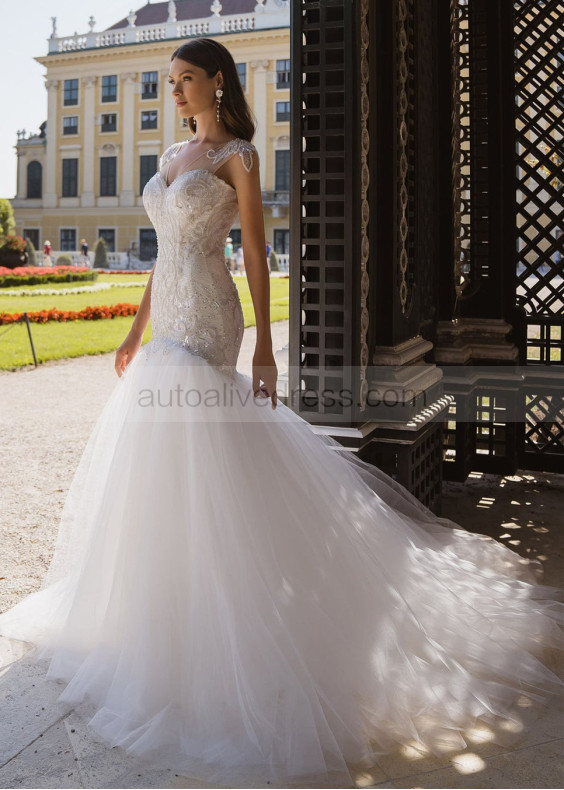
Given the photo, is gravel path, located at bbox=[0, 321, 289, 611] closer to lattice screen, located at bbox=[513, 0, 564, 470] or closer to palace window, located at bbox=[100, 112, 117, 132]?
lattice screen, located at bbox=[513, 0, 564, 470]

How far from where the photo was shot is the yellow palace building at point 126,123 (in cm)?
4372

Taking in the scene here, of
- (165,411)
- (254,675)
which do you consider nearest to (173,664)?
(254,675)

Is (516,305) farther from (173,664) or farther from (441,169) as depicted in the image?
(173,664)

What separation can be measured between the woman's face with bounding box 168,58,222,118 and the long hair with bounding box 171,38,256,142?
0.02 metres

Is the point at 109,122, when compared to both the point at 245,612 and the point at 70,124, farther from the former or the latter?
the point at 245,612

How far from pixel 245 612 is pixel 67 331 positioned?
39.8 feet

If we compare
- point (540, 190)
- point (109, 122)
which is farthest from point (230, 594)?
point (109, 122)

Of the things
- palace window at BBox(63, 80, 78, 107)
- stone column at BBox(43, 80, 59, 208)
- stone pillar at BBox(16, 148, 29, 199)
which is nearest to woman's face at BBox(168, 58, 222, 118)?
stone column at BBox(43, 80, 59, 208)

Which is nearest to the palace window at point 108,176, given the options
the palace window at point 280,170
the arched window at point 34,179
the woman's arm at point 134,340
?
the arched window at point 34,179

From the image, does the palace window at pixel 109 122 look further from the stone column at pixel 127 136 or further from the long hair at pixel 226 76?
the long hair at pixel 226 76

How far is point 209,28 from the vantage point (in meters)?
46.3

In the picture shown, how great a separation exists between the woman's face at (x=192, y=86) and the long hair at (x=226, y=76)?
0.02m

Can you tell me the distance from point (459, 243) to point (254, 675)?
388 cm

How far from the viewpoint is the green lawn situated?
38.8ft
